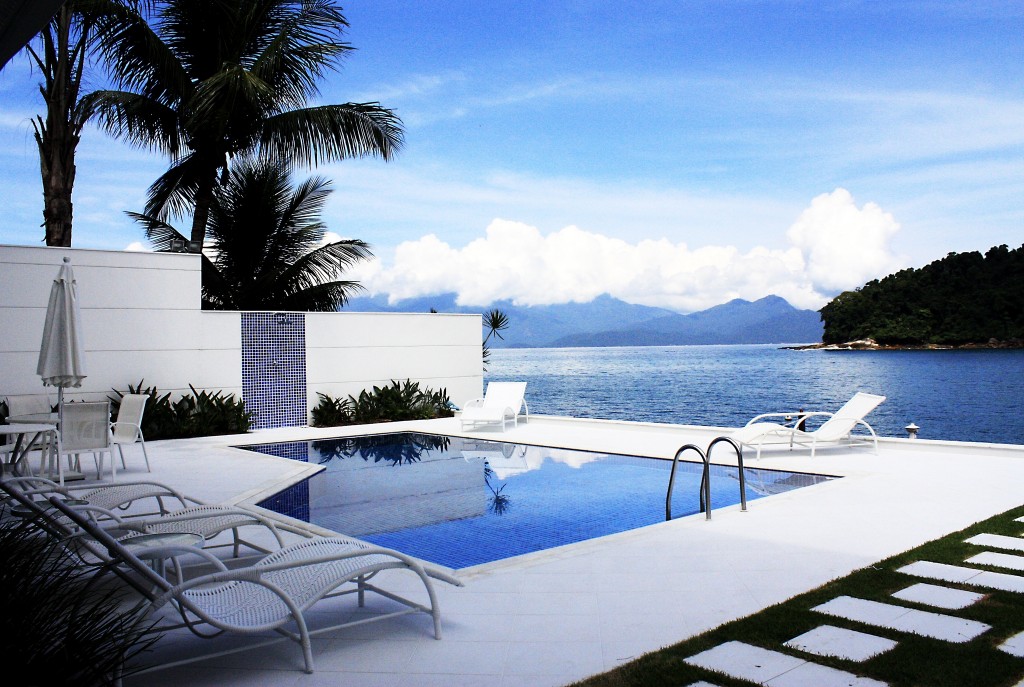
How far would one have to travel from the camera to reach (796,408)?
139ft

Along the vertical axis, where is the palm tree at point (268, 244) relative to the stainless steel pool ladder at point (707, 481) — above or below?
above

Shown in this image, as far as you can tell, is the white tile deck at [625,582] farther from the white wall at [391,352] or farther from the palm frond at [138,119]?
the palm frond at [138,119]

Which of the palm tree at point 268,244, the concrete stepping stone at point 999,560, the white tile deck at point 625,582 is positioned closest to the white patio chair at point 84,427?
the white tile deck at point 625,582

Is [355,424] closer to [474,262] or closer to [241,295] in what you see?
[241,295]

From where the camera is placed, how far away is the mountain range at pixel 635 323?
122 meters

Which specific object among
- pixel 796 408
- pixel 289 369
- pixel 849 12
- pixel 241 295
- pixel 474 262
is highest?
pixel 849 12

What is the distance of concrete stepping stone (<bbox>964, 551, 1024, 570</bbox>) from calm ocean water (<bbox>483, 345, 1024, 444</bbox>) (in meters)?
27.6

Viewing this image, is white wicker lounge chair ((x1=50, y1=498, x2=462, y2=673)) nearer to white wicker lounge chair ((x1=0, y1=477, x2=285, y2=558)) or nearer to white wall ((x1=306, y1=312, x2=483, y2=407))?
white wicker lounge chair ((x1=0, y1=477, x2=285, y2=558))

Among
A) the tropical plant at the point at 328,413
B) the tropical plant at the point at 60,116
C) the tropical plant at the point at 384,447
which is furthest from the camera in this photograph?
the tropical plant at the point at 60,116

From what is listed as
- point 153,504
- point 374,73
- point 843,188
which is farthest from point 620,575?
point 843,188

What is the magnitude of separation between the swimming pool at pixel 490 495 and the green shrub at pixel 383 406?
314 centimetres

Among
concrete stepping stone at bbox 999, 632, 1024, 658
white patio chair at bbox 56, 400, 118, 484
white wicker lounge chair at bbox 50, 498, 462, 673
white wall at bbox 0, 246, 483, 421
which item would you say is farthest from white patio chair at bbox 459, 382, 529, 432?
concrete stepping stone at bbox 999, 632, 1024, 658

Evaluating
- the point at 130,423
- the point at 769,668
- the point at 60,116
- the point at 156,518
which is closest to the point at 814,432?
the point at 769,668

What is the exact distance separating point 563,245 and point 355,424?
82.6m
